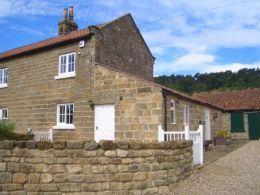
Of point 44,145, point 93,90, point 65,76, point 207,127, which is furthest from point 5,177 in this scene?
point 207,127

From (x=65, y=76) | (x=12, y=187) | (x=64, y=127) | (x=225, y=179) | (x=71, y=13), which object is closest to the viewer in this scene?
(x=12, y=187)

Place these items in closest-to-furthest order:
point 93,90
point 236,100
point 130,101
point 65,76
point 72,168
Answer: point 72,168 → point 130,101 → point 93,90 → point 65,76 → point 236,100

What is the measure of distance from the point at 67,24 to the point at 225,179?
14.6 metres

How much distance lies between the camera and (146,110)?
1373 cm

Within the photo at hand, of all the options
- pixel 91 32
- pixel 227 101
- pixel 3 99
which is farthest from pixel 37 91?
pixel 227 101

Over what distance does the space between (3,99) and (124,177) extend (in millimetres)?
14214

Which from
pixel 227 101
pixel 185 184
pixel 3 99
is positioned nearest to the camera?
pixel 185 184

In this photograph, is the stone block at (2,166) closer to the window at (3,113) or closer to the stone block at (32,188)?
the stone block at (32,188)

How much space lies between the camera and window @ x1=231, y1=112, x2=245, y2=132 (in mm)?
24078

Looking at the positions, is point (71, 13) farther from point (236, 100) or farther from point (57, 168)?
point (57, 168)

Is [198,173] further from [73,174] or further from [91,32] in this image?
[91,32]

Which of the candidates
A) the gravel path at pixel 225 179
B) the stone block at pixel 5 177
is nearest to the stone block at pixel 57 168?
the stone block at pixel 5 177

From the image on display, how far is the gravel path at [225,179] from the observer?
8.45 m

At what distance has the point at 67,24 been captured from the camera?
801 inches
